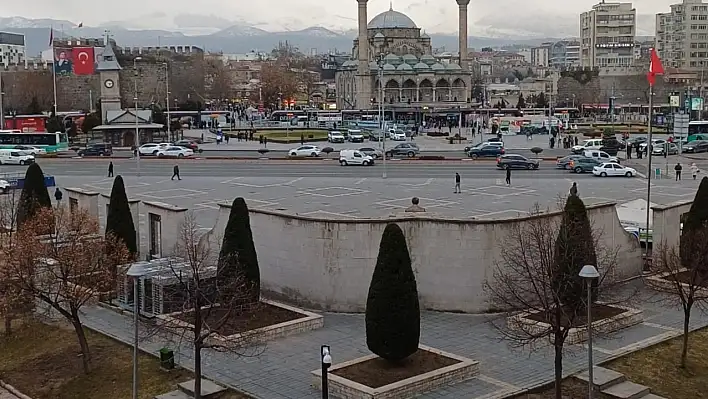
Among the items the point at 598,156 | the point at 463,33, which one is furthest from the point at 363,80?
the point at 598,156

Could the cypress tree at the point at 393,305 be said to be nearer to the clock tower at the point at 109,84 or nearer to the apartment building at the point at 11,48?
the clock tower at the point at 109,84

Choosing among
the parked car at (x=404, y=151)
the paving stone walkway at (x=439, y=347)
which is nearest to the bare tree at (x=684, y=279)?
the paving stone walkway at (x=439, y=347)

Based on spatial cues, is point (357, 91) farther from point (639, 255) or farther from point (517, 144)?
point (639, 255)

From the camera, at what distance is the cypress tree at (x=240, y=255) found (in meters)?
18.0

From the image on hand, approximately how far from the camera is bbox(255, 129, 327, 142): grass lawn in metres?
73.1

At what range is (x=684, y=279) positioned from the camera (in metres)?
20.7

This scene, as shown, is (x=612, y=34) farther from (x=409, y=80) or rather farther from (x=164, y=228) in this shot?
(x=164, y=228)

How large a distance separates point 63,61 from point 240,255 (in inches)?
3834

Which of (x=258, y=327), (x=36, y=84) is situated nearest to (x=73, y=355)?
(x=258, y=327)

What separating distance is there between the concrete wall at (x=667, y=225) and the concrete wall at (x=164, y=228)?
42.6 ft

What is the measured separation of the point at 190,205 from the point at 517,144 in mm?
39895

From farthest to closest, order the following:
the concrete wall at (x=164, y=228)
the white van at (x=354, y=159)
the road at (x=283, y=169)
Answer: the white van at (x=354, y=159)
the road at (x=283, y=169)
the concrete wall at (x=164, y=228)

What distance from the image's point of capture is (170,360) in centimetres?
1650

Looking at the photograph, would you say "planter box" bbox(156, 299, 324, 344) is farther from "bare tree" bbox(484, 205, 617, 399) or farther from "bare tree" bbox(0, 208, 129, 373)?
"bare tree" bbox(484, 205, 617, 399)
